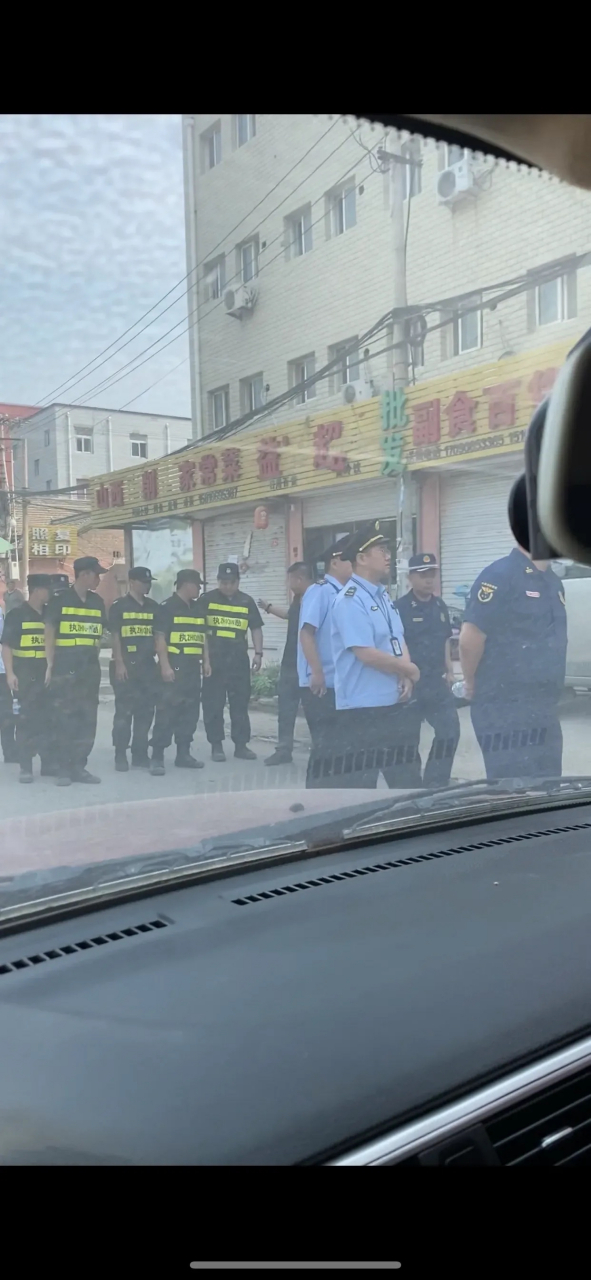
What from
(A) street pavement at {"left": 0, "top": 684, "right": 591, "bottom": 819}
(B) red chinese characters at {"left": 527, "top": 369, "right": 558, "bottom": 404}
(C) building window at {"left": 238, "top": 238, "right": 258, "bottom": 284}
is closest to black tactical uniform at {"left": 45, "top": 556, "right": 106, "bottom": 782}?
(A) street pavement at {"left": 0, "top": 684, "right": 591, "bottom": 819}

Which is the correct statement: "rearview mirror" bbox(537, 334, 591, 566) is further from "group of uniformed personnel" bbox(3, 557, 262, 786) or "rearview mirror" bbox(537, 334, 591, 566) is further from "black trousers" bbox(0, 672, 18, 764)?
"black trousers" bbox(0, 672, 18, 764)

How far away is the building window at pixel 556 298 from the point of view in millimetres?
9000

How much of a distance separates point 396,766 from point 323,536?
3913mm

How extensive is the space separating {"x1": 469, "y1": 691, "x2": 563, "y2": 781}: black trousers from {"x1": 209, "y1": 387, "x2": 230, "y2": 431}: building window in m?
3.29

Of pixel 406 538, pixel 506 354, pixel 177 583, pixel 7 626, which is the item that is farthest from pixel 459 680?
pixel 506 354

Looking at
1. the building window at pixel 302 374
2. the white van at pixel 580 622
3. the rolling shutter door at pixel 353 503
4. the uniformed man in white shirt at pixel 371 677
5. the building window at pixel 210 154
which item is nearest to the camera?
the building window at pixel 210 154

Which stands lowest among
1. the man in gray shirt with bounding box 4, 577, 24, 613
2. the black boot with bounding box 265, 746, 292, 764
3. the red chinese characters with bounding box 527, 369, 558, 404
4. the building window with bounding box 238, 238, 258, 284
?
the black boot with bounding box 265, 746, 292, 764

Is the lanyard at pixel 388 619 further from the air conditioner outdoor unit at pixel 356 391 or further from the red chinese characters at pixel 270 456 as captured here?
the air conditioner outdoor unit at pixel 356 391

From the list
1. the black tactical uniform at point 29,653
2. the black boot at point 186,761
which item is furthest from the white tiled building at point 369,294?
the black boot at point 186,761

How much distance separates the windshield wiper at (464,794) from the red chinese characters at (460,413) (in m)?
6.79

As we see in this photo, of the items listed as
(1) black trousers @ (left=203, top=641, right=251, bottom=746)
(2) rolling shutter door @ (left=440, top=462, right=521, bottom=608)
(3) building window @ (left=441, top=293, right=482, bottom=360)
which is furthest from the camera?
(3) building window @ (left=441, top=293, right=482, bottom=360)

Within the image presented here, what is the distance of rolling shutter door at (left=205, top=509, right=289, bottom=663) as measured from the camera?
7.50 metres

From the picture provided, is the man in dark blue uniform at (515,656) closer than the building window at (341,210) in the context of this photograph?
Yes

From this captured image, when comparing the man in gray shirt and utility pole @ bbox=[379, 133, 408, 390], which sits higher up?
utility pole @ bbox=[379, 133, 408, 390]
